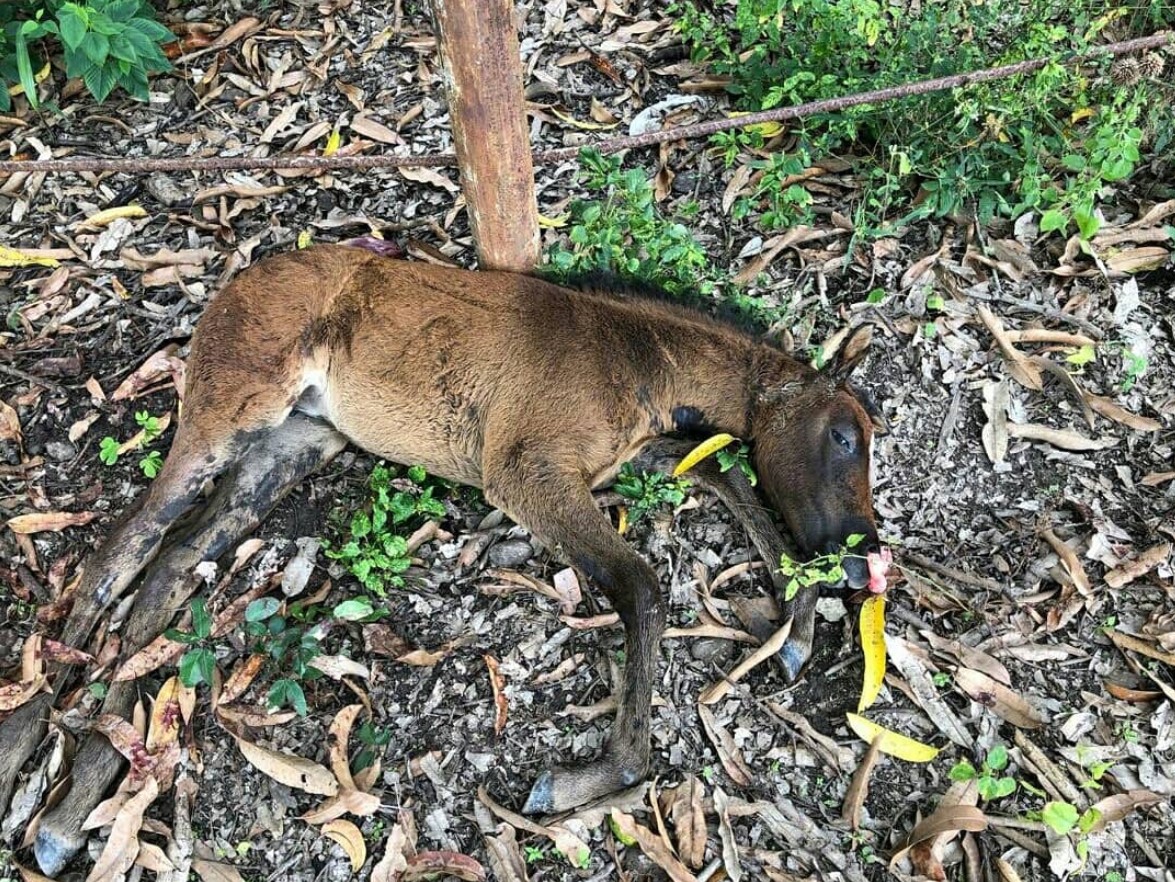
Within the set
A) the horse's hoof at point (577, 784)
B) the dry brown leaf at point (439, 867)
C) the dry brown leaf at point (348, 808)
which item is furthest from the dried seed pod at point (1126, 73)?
the dry brown leaf at point (348, 808)

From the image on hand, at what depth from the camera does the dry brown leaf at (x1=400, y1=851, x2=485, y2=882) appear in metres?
3.41

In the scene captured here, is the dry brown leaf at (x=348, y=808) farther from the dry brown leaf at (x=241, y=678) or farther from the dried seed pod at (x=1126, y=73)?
the dried seed pod at (x=1126, y=73)

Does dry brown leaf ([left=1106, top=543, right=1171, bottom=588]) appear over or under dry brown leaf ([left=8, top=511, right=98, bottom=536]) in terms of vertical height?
under

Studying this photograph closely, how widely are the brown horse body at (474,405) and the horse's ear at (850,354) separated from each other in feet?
0.07

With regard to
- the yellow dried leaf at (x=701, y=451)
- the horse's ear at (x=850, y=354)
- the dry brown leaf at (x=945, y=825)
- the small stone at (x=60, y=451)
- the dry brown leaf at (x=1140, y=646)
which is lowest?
the dry brown leaf at (x=945, y=825)

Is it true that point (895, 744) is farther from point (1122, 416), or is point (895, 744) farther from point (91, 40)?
point (91, 40)

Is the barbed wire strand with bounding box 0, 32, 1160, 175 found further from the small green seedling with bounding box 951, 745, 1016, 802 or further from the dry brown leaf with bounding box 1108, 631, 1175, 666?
the small green seedling with bounding box 951, 745, 1016, 802

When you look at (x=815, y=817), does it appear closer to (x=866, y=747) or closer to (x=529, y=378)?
(x=866, y=747)

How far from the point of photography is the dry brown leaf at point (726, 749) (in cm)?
367

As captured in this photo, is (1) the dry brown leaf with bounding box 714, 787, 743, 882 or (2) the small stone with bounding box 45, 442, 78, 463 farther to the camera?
(2) the small stone with bounding box 45, 442, 78, 463

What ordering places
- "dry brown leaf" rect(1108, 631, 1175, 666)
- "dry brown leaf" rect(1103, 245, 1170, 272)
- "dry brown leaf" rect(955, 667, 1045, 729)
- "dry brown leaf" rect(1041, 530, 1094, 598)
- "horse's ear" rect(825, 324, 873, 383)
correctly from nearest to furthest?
"dry brown leaf" rect(955, 667, 1045, 729) < "dry brown leaf" rect(1108, 631, 1175, 666) < "dry brown leaf" rect(1041, 530, 1094, 598) < "horse's ear" rect(825, 324, 873, 383) < "dry brown leaf" rect(1103, 245, 1170, 272)

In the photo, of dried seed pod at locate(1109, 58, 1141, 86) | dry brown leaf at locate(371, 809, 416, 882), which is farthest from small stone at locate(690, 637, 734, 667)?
dried seed pod at locate(1109, 58, 1141, 86)

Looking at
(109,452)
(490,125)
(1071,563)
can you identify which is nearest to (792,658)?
(1071,563)

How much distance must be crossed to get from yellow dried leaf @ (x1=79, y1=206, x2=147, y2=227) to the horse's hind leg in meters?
2.03
